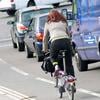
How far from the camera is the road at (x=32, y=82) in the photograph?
12.4 metres

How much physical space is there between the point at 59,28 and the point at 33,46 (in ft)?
32.0

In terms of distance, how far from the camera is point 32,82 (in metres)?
15.2

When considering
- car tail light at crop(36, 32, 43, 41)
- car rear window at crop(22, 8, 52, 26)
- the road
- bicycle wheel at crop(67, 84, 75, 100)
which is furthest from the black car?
bicycle wheel at crop(67, 84, 75, 100)

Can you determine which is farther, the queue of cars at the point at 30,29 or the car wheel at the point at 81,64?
the queue of cars at the point at 30,29

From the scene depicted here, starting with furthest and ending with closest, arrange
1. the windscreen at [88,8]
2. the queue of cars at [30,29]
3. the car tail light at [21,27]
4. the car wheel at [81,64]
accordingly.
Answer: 1. the car tail light at [21,27]
2. the queue of cars at [30,29]
3. the car wheel at [81,64]
4. the windscreen at [88,8]

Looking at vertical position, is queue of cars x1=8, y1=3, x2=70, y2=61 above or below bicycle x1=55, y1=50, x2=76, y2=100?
below

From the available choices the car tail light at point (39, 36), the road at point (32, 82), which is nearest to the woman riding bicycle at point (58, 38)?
the road at point (32, 82)

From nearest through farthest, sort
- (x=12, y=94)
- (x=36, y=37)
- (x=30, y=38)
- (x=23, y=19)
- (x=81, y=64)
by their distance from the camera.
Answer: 1. (x=12, y=94)
2. (x=81, y=64)
3. (x=36, y=37)
4. (x=30, y=38)
5. (x=23, y=19)

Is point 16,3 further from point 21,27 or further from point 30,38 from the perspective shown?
point 30,38

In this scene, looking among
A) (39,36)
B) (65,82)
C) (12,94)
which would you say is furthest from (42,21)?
(65,82)

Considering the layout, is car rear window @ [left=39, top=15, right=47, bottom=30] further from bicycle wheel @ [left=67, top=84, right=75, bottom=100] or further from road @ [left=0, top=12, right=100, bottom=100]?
bicycle wheel @ [left=67, top=84, right=75, bottom=100]

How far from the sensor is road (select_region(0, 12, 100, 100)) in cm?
1244

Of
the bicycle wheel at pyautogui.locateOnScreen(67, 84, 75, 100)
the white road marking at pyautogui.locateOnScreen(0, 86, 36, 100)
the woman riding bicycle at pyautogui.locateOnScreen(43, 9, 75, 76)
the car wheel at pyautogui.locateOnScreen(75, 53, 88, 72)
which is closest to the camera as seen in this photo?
the bicycle wheel at pyautogui.locateOnScreen(67, 84, 75, 100)

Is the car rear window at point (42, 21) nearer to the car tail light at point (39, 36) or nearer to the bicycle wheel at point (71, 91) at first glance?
the car tail light at point (39, 36)
